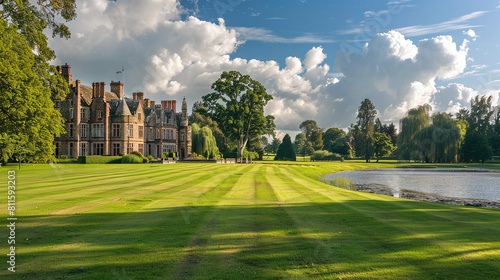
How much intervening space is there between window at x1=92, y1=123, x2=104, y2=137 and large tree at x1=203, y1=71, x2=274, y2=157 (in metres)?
20.5

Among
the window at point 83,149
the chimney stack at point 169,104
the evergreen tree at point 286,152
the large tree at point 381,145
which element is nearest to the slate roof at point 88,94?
Answer: the window at point 83,149

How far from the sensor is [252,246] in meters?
5.64

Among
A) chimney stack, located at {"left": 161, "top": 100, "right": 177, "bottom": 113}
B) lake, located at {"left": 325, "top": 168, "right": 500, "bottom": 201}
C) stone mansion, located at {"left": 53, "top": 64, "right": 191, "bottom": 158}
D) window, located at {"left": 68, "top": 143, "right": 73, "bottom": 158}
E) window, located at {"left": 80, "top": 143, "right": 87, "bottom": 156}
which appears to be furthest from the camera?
chimney stack, located at {"left": 161, "top": 100, "right": 177, "bottom": 113}

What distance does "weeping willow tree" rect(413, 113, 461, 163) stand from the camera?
A: 57062 mm

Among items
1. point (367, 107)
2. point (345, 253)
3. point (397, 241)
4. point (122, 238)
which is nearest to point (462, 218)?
point (397, 241)

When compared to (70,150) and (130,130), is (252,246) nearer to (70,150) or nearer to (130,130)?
(130,130)

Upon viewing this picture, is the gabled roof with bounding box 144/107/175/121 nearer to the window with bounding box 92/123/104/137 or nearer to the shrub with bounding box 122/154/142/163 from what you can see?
the window with bounding box 92/123/104/137

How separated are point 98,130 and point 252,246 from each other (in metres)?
54.1

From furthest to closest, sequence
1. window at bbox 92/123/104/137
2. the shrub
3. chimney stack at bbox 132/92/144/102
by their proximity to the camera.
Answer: chimney stack at bbox 132/92/144/102
window at bbox 92/123/104/137
the shrub

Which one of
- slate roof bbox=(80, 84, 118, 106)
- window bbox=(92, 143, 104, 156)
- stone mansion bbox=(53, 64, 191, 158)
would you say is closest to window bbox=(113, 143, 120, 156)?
stone mansion bbox=(53, 64, 191, 158)

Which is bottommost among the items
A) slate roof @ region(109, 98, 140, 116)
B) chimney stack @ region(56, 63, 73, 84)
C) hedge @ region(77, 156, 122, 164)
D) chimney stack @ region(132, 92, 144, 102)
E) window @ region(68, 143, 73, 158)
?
hedge @ region(77, 156, 122, 164)

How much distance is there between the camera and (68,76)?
A: 48906mm

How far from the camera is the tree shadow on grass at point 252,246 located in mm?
4543

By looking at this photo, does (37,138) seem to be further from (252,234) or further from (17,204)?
(252,234)
